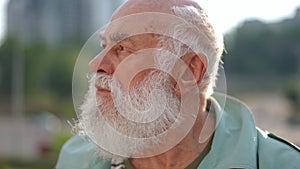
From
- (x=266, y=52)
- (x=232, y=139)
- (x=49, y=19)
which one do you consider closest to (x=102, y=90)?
(x=232, y=139)

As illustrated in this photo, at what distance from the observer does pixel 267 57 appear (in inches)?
147

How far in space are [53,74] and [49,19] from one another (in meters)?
1.58

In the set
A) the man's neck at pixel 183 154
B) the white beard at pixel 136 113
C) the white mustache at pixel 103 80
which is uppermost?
the white mustache at pixel 103 80

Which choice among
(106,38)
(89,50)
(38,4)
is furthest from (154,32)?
(38,4)

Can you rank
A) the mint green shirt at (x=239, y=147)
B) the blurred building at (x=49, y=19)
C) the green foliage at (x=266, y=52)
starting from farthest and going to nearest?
1. the blurred building at (x=49, y=19)
2. the green foliage at (x=266, y=52)
3. the mint green shirt at (x=239, y=147)

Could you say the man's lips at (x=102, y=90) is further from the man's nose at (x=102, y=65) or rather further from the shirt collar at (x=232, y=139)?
the shirt collar at (x=232, y=139)

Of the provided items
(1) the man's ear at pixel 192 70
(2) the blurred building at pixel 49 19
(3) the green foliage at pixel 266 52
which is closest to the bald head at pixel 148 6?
(1) the man's ear at pixel 192 70

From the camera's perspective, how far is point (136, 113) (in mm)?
1286

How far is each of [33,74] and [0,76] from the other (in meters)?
0.53

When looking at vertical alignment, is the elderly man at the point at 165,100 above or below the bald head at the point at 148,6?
below

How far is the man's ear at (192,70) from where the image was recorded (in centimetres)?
126

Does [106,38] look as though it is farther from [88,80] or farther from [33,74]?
[33,74]

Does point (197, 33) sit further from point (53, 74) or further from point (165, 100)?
point (53, 74)

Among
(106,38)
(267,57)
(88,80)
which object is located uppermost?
(106,38)
